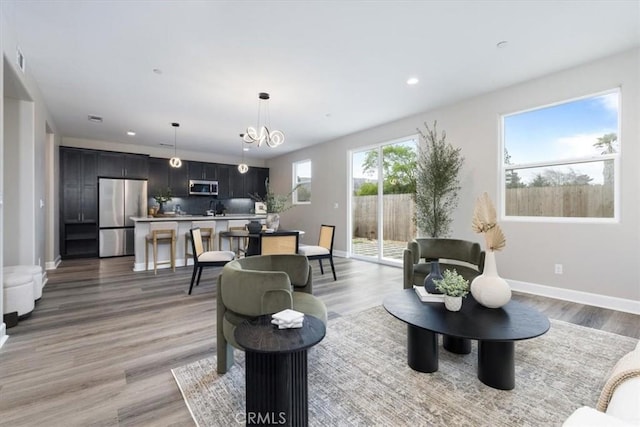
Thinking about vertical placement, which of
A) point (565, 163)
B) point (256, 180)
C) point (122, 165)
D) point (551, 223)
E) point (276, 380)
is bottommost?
point (276, 380)

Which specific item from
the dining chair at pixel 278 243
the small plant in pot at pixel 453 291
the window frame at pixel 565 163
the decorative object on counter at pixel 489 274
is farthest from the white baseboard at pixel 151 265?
the window frame at pixel 565 163

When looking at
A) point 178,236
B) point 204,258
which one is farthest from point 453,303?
point 178,236

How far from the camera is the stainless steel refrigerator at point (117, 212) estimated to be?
6.82m

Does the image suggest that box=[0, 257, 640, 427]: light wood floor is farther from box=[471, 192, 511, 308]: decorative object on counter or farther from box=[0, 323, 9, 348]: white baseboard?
box=[471, 192, 511, 308]: decorative object on counter

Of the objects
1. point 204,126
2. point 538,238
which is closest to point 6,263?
point 204,126

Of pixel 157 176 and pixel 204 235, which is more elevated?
pixel 157 176

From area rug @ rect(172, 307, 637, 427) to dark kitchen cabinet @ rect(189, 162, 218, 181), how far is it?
7.15 m

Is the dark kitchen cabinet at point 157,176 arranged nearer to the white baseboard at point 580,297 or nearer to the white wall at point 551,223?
the white wall at point 551,223

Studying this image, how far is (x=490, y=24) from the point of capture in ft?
8.99

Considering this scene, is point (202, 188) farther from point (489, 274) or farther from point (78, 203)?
point (489, 274)

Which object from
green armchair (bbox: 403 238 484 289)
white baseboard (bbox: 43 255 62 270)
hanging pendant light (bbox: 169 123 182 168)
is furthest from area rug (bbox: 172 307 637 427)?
hanging pendant light (bbox: 169 123 182 168)

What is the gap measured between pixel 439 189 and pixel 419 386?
11.0 feet

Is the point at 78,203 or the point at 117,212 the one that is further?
the point at 117,212

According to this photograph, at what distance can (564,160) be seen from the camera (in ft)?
12.2
